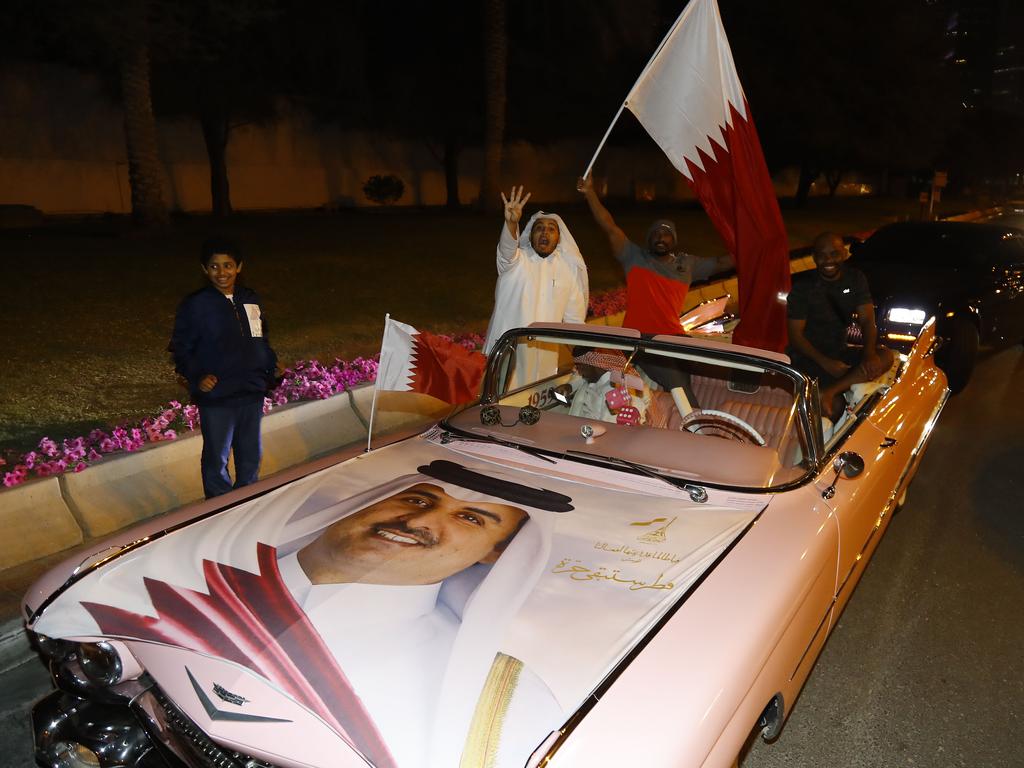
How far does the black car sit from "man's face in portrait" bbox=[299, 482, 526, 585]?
16.4ft

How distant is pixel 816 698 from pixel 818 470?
0.98m

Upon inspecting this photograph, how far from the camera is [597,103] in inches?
1227

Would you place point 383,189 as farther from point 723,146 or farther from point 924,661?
point 924,661

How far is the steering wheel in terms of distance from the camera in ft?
11.2

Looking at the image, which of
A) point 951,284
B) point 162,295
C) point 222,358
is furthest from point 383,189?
point 222,358

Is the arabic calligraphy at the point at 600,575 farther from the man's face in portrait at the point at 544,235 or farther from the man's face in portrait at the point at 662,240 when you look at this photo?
the man's face in portrait at the point at 662,240

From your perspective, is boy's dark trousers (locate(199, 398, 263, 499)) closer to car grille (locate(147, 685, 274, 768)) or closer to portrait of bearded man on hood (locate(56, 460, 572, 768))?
portrait of bearded man on hood (locate(56, 460, 572, 768))

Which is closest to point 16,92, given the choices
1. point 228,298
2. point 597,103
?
point 597,103

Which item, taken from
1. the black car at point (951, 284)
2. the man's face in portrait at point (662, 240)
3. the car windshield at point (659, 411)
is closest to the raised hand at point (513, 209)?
the man's face in portrait at point (662, 240)

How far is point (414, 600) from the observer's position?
229cm

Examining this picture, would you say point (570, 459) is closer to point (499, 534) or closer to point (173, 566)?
point (499, 534)

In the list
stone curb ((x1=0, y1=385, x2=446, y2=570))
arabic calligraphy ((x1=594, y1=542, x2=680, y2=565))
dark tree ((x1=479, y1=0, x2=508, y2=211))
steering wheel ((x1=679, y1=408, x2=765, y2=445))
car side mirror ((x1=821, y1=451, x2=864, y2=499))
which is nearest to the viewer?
arabic calligraphy ((x1=594, y1=542, x2=680, y2=565))

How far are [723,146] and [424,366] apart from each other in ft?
8.75

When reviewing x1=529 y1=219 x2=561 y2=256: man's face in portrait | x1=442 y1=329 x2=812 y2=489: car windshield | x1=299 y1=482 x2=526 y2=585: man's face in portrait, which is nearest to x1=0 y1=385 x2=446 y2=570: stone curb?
x1=529 y1=219 x2=561 y2=256: man's face in portrait
